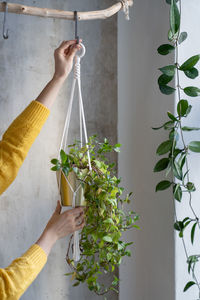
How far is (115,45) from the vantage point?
217 cm

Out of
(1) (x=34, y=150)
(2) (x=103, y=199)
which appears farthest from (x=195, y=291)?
(1) (x=34, y=150)

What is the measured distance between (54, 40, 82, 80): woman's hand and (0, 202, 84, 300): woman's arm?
50 centimetres

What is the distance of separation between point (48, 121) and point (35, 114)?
0.73m

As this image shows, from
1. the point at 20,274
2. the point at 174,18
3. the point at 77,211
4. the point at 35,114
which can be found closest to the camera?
the point at 20,274

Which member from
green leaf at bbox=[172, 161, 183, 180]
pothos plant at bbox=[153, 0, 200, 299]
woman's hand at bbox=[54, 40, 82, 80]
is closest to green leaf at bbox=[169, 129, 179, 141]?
pothos plant at bbox=[153, 0, 200, 299]

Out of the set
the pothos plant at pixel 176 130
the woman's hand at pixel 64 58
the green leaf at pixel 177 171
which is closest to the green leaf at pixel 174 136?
the pothos plant at pixel 176 130

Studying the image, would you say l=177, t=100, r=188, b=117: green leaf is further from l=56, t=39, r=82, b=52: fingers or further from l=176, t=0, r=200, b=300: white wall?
l=56, t=39, r=82, b=52: fingers

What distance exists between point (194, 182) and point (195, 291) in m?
0.49

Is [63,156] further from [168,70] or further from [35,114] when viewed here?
[168,70]

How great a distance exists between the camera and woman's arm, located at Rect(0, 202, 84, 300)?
3.61 ft

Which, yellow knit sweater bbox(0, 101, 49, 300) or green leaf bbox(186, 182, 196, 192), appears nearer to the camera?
yellow knit sweater bbox(0, 101, 49, 300)

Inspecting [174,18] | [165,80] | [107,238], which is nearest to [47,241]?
[107,238]

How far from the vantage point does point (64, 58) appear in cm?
137

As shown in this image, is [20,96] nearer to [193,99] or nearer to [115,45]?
[115,45]
